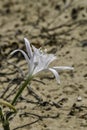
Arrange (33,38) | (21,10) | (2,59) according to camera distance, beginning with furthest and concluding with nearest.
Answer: (21,10), (33,38), (2,59)

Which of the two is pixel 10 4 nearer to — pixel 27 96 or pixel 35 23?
pixel 35 23

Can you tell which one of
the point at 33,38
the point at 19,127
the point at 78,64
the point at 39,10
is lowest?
the point at 19,127

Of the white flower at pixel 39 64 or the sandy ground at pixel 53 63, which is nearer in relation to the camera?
the white flower at pixel 39 64

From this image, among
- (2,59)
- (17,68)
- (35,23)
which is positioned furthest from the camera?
(35,23)

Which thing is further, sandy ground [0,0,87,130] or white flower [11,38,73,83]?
sandy ground [0,0,87,130]

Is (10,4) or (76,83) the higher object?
(10,4)

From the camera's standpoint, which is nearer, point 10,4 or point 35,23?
point 35,23

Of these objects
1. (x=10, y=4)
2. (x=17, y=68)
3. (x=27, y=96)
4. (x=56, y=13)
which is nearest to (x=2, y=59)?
(x=17, y=68)

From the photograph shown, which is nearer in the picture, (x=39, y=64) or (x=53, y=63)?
(x=39, y=64)
